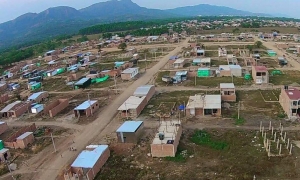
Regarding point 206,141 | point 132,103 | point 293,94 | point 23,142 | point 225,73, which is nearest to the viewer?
point 206,141

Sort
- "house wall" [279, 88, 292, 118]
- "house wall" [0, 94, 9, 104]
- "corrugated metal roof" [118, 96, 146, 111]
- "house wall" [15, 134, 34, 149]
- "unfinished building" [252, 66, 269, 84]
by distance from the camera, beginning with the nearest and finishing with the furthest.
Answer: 1. "house wall" [15, 134, 34, 149]
2. "house wall" [279, 88, 292, 118]
3. "corrugated metal roof" [118, 96, 146, 111]
4. "unfinished building" [252, 66, 269, 84]
5. "house wall" [0, 94, 9, 104]

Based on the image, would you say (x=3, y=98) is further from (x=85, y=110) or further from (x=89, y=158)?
(x=89, y=158)

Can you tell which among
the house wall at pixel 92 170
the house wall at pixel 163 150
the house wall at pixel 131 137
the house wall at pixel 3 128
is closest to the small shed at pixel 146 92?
the house wall at pixel 131 137

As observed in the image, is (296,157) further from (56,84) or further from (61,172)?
(56,84)

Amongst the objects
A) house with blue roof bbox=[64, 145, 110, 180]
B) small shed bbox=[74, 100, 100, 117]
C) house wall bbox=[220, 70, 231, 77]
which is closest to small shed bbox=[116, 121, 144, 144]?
house with blue roof bbox=[64, 145, 110, 180]

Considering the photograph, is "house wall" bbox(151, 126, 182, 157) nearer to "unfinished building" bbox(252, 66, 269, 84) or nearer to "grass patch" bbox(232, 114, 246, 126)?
"grass patch" bbox(232, 114, 246, 126)

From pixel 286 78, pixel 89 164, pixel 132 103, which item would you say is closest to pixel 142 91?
pixel 132 103
